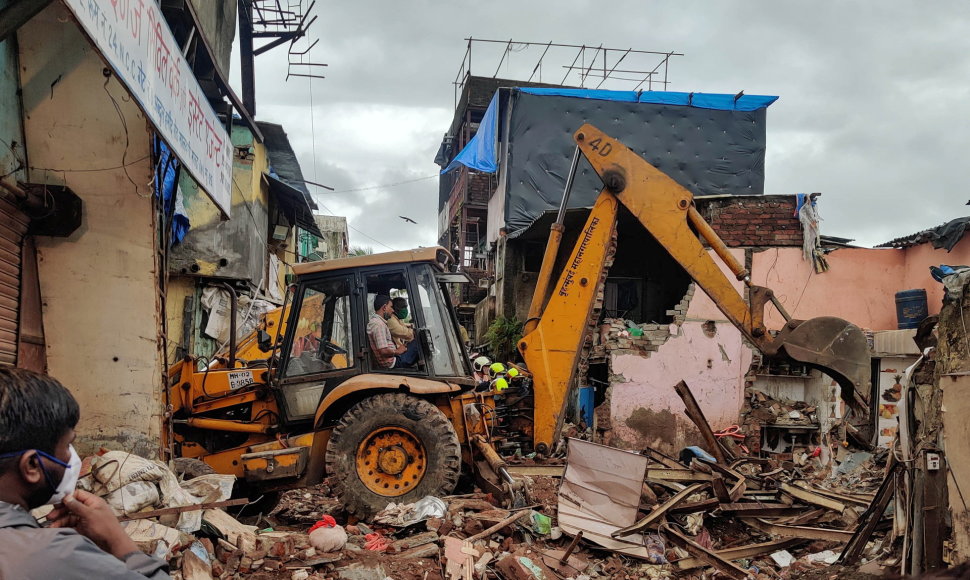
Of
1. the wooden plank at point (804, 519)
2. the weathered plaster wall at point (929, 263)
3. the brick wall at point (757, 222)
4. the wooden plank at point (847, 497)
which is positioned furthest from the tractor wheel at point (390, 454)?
the weathered plaster wall at point (929, 263)

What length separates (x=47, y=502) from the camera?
1.59 m

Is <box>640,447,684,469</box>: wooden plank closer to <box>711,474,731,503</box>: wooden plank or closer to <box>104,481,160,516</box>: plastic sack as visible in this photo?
<box>711,474,731,503</box>: wooden plank

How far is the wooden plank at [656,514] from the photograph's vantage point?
5.13 meters

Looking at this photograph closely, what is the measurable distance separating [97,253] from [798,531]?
569 centimetres

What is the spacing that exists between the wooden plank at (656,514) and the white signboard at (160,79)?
4.15 meters

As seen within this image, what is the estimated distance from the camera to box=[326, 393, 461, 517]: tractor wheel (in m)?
5.59

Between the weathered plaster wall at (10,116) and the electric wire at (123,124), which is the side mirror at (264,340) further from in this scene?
the weathered plaster wall at (10,116)

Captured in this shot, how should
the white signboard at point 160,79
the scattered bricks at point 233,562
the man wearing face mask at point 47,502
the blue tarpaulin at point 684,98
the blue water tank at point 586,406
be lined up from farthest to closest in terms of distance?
the blue tarpaulin at point 684,98
the blue water tank at point 586,406
the scattered bricks at point 233,562
the white signboard at point 160,79
the man wearing face mask at point 47,502

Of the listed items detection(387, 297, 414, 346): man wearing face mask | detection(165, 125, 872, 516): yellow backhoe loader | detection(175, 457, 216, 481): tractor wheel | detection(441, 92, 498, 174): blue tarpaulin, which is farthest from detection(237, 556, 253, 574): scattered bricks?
detection(441, 92, 498, 174): blue tarpaulin

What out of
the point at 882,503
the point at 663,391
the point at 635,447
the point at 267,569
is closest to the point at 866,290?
the point at 663,391

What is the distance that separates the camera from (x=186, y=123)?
4.60m

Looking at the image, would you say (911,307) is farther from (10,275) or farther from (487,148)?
(10,275)

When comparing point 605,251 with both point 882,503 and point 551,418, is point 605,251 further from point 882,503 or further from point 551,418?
point 882,503

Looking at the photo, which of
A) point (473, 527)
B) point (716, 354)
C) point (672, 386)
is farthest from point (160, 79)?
point (716, 354)
